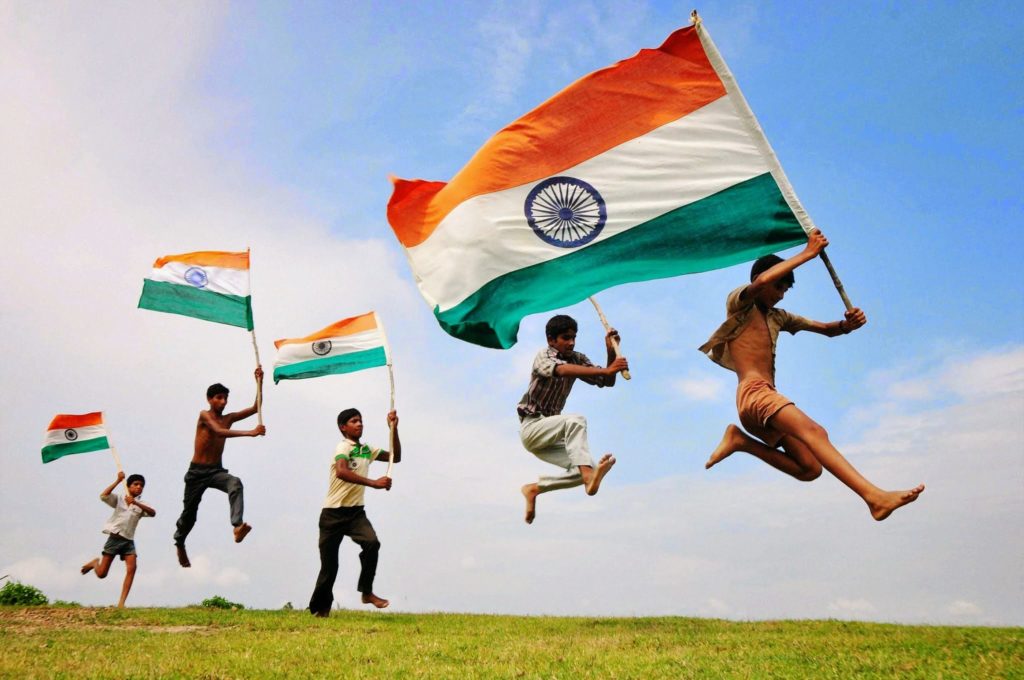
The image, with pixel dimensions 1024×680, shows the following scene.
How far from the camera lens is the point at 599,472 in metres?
7.75

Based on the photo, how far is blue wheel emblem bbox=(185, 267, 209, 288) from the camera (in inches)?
482

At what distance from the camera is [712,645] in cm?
677

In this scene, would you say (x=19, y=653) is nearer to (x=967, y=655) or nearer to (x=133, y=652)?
(x=133, y=652)

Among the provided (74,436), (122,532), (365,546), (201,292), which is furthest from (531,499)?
(74,436)

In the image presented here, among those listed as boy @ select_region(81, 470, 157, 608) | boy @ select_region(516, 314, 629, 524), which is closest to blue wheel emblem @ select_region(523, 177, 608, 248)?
boy @ select_region(516, 314, 629, 524)

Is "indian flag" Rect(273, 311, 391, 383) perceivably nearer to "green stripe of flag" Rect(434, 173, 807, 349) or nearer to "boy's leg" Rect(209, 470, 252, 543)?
"boy's leg" Rect(209, 470, 252, 543)

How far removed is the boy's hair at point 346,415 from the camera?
10.3 m

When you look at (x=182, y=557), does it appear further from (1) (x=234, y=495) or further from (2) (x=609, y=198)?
(2) (x=609, y=198)

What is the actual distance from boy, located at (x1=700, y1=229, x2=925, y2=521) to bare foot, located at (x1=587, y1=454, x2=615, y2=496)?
2.95 ft

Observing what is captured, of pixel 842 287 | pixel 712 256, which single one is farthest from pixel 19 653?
pixel 842 287

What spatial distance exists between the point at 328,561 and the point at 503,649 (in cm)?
400

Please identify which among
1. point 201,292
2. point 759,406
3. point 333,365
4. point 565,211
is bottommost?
point 759,406

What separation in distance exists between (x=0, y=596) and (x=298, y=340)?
585cm

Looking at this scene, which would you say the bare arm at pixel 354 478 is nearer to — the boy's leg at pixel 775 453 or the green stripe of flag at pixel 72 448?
the boy's leg at pixel 775 453
